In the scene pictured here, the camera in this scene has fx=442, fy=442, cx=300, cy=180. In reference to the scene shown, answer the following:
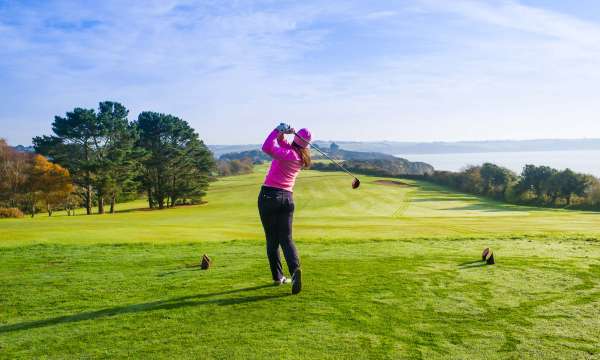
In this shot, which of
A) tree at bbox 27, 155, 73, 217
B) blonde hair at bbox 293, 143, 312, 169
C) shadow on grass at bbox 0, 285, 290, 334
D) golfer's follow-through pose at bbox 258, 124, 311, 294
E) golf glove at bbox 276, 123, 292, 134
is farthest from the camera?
tree at bbox 27, 155, 73, 217

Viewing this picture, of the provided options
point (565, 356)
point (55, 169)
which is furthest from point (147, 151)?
point (565, 356)

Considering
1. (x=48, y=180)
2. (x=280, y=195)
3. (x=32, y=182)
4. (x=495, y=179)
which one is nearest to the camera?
(x=280, y=195)

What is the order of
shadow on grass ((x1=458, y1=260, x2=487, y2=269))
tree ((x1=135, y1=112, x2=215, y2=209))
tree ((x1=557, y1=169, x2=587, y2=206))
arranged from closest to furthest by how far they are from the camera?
1. shadow on grass ((x1=458, y1=260, x2=487, y2=269))
2. tree ((x1=557, y1=169, x2=587, y2=206))
3. tree ((x1=135, y1=112, x2=215, y2=209))

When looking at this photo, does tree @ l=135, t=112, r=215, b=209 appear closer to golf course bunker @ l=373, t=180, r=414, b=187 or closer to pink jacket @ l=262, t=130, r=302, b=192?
golf course bunker @ l=373, t=180, r=414, b=187

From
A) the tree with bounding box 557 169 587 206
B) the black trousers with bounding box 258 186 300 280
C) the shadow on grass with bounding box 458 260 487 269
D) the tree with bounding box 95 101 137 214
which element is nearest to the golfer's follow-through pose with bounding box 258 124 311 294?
the black trousers with bounding box 258 186 300 280

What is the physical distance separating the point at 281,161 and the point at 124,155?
55832mm

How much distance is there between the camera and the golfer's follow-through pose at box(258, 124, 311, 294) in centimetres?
672

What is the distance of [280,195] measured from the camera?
267 inches

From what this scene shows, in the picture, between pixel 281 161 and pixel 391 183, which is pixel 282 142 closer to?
Answer: pixel 281 161

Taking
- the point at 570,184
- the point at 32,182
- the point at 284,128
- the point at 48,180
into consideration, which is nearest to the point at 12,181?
the point at 32,182

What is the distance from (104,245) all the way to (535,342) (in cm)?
986

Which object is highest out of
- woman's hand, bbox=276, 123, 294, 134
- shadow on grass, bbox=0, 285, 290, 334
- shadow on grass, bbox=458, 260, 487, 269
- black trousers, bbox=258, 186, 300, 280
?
woman's hand, bbox=276, 123, 294, 134

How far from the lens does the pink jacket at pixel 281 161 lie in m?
6.70

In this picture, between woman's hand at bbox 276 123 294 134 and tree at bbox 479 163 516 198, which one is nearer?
woman's hand at bbox 276 123 294 134
